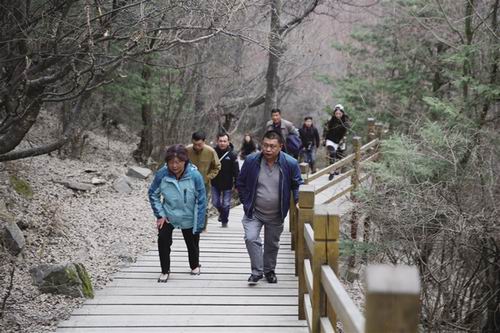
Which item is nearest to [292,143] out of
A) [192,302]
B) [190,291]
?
[190,291]

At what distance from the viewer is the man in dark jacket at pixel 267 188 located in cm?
597

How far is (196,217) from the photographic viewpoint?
6.27m

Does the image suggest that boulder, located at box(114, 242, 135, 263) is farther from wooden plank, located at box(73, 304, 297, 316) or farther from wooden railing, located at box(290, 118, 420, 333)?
wooden railing, located at box(290, 118, 420, 333)

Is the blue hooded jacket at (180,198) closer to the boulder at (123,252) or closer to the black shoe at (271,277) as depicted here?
the black shoe at (271,277)

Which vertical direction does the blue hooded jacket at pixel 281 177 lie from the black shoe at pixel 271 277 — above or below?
above

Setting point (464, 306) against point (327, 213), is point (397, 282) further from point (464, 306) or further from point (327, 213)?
point (464, 306)

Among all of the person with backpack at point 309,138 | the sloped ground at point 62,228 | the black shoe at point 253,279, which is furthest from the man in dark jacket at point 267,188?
the person with backpack at point 309,138

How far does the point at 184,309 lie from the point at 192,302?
220mm

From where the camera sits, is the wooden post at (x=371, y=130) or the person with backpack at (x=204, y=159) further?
the wooden post at (x=371, y=130)

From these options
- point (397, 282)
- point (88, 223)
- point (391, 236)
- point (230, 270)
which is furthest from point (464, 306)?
point (397, 282)

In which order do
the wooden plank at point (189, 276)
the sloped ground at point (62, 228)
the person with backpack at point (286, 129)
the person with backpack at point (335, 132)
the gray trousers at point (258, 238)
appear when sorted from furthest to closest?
the person with backpack at point (335, 132) < the person with backpack at point (286, 129) < the wooden plank at point (189, 276) < the gray trousers at point (258, 238) < the sloped ground at point (62, 228)

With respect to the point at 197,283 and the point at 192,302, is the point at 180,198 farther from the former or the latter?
the point at 192,302

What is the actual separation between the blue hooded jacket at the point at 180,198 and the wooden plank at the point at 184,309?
107 cm

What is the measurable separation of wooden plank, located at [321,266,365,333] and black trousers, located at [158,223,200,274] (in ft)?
9.77
